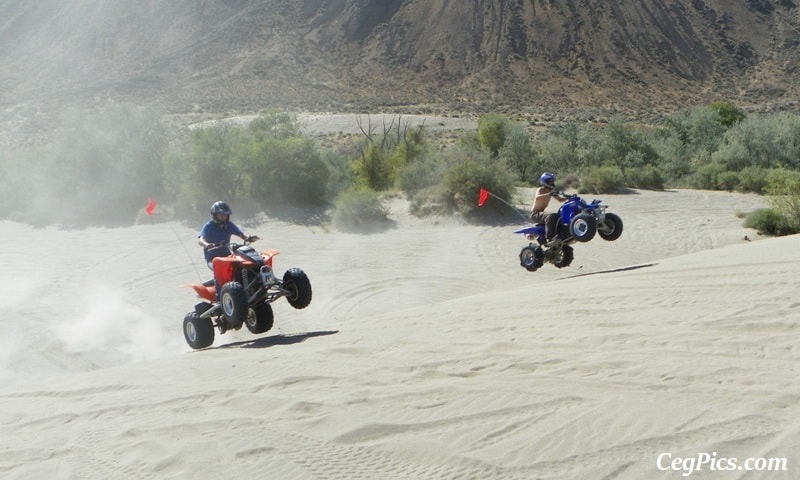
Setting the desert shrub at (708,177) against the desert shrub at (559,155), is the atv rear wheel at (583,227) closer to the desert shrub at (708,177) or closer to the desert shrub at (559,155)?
the desert shrub at (708,177)

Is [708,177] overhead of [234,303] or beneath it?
overhead

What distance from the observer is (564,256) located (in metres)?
15.7

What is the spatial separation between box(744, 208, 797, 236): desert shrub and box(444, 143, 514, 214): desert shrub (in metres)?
6.10

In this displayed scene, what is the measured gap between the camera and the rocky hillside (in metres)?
72.0

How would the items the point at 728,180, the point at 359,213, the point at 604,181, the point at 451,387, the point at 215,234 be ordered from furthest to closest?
1. the point at 728,180
2. the point at 604,181
3. the point at 359,213
4. the point at 215,234
5. the point at 451,387

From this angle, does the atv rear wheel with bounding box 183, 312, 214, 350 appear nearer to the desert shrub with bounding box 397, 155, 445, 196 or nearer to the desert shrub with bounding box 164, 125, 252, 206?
the desert shrub with bounding box 164, 125, 252, 206

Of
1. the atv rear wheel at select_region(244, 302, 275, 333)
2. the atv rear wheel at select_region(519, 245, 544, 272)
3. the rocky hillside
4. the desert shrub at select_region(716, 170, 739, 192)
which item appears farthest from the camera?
the rocky hillside

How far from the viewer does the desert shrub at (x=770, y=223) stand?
18500 mm

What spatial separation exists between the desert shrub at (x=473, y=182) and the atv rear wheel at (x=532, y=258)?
20.3 feet

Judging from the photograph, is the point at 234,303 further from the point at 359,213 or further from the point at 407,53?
the point at 407,53

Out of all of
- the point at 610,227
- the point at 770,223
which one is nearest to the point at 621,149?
the point at 770,223

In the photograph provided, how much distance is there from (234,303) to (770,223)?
13197mm

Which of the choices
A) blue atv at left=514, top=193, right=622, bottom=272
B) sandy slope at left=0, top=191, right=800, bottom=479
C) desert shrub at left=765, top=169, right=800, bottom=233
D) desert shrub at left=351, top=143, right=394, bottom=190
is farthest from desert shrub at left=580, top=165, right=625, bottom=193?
sandy slope at left=0, top=191, right=800, bottom=479

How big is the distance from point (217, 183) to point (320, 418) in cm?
1841
